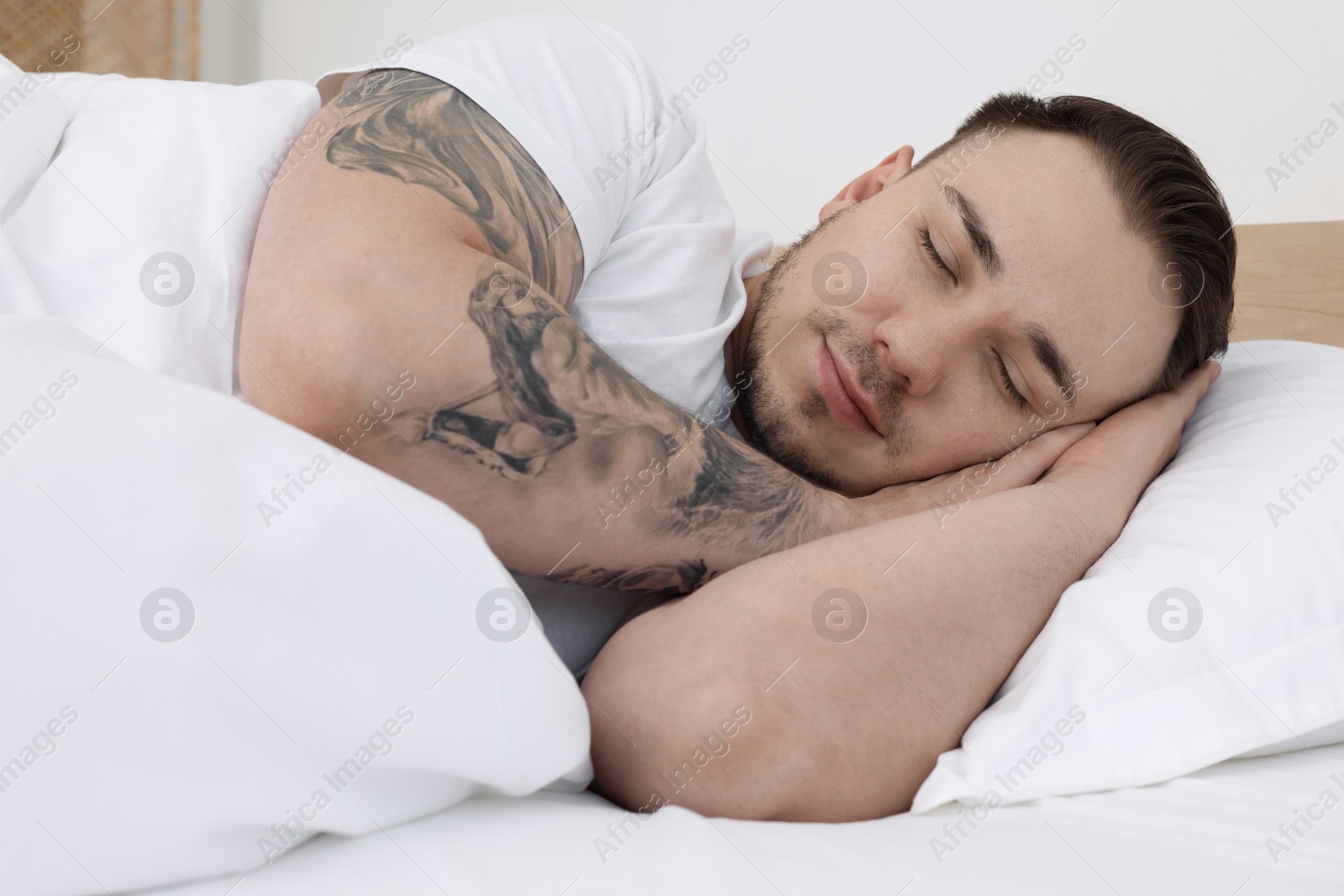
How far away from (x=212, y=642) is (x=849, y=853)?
36cm

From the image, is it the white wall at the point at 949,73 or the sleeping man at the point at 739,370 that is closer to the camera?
the sleeping man at the point at 739,370

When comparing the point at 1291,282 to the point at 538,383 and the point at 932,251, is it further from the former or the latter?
the point at 538,383

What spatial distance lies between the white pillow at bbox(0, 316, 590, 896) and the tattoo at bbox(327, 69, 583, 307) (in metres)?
0.30

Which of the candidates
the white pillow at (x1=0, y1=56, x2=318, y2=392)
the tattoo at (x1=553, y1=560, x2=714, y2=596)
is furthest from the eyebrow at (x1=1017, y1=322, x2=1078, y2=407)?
the white pillow at (x1=0, y1=56, x2=318, y2=392)

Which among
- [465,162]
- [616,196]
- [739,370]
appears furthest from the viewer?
[739,370]

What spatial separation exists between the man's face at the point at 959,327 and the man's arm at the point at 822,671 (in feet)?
0.76

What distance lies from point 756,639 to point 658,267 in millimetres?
449

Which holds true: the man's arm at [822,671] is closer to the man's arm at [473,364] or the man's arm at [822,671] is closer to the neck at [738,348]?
the man's arm at [473,364]

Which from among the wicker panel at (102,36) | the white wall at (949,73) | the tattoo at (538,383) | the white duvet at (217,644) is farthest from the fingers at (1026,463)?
the wicker panel at (102,36)

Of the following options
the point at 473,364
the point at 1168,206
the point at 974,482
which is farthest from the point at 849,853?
the point at 1168,206

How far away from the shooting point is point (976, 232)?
3.27 feet

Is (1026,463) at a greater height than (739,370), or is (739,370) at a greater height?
(739,370)

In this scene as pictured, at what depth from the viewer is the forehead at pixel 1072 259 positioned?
0.98 metres

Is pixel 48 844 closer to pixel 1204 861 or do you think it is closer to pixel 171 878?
pixel 171 878
